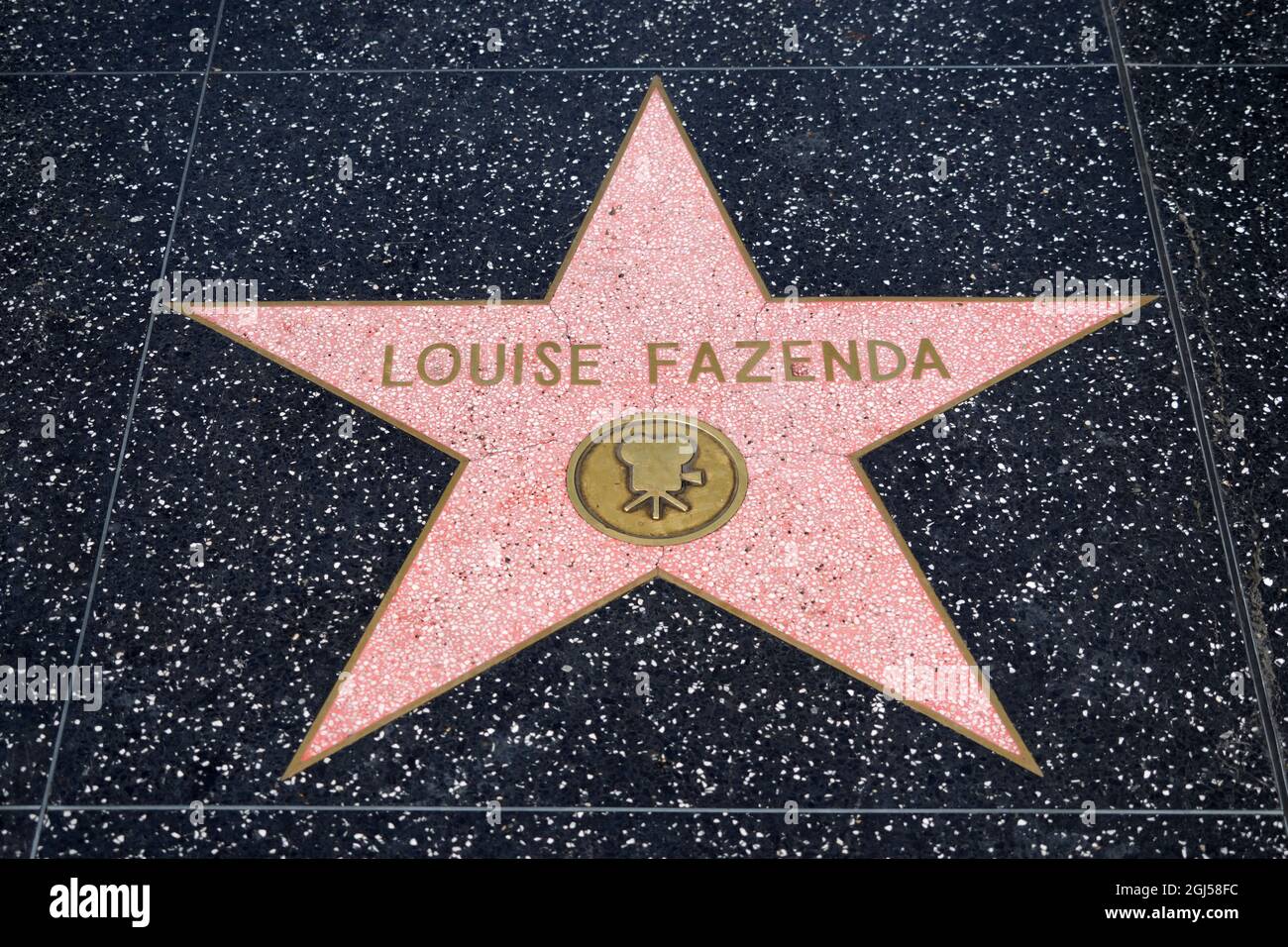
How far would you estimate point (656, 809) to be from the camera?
1.77m

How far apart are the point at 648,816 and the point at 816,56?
5.57 ft

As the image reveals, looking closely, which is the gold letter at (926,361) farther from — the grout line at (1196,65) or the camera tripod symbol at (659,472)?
the grout line at (1196,65)

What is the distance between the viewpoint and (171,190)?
2.49m

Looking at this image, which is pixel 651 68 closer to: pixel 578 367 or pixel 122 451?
pixel 578 367

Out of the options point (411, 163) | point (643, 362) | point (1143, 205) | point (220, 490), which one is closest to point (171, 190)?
point (411, 163)

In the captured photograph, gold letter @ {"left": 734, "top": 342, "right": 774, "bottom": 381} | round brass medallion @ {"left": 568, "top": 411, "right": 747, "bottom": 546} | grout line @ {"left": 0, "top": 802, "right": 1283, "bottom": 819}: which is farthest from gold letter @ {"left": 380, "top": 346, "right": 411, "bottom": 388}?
grout line @ {"left": 0, "top": 802, "right": 1283, "bottom": 819}

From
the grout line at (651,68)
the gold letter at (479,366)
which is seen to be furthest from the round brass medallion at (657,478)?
the grout line at (651,68)

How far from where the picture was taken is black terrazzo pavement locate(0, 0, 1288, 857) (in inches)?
70.1

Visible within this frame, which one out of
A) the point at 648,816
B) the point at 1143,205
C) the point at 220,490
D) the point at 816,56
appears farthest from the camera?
Answer: the point at 816,56

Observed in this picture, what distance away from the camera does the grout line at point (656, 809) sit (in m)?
1.76

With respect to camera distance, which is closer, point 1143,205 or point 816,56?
point 1143,205

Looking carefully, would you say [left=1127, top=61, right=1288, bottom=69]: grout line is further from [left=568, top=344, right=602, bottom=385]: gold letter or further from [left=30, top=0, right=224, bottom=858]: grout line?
[left=30, top=0, right=224, bottom=858]: grout line

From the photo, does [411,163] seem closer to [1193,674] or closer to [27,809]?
[27,809]

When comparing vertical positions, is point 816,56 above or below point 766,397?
above
